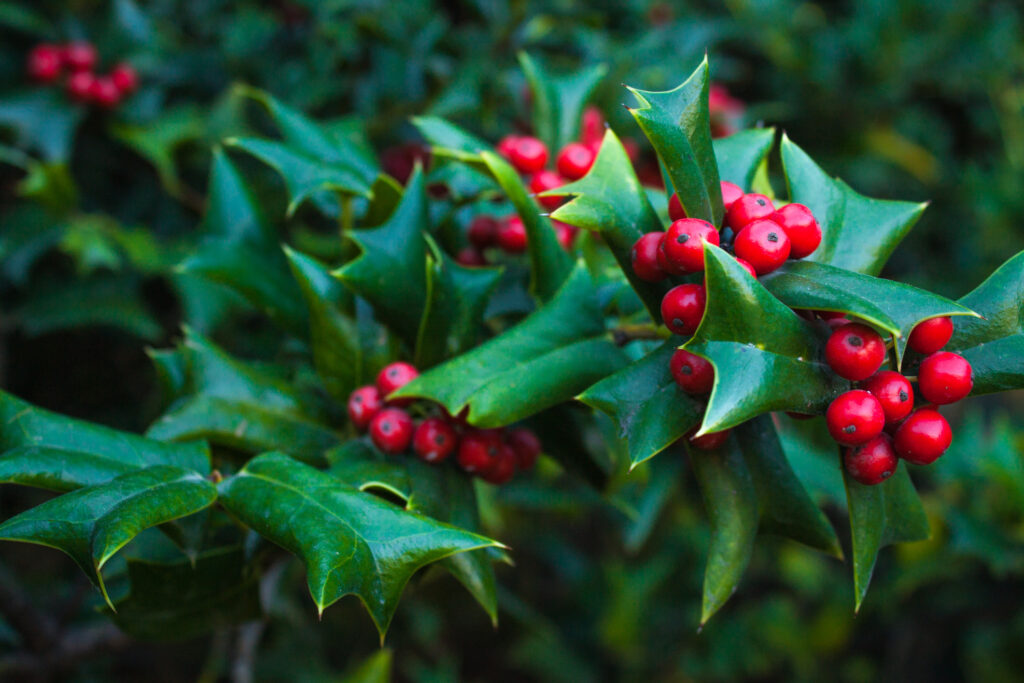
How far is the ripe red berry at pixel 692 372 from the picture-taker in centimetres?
86

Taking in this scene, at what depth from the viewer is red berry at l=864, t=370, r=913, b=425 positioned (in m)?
0.83

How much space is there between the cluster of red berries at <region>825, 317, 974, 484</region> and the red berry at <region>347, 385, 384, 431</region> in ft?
1.94

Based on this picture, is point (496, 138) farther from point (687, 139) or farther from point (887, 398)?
point (887, 398)

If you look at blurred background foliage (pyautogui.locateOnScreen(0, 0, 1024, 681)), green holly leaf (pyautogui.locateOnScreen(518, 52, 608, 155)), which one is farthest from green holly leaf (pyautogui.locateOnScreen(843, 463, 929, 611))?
green holly leaf (pyautogui.locateOnScreen(518, 52, 608, 155))

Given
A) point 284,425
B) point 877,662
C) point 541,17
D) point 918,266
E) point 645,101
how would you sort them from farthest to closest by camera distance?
point 918,266
point 877,662
point 541,17
point 284,425
point 645,101

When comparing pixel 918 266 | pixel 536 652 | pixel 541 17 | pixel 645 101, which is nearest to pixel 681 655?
pixel 536 652

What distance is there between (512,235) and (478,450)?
0.38 meters

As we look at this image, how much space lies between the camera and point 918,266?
3.42 metres

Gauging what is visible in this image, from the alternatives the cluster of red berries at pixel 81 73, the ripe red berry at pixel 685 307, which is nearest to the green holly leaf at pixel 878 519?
the ripe red berry at pixel 685 307

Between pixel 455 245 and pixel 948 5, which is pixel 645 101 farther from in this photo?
pixel 948 5

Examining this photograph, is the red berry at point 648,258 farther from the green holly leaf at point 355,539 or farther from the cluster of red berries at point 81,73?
the cluster of red berries at point 81,73

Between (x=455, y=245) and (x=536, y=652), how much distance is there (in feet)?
6.49

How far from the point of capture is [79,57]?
6.68 feet

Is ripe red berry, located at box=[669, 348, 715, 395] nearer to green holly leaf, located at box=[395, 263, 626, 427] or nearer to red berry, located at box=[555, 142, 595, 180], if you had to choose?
green holly leaf, located at box=[395, 263, 626, 427]
